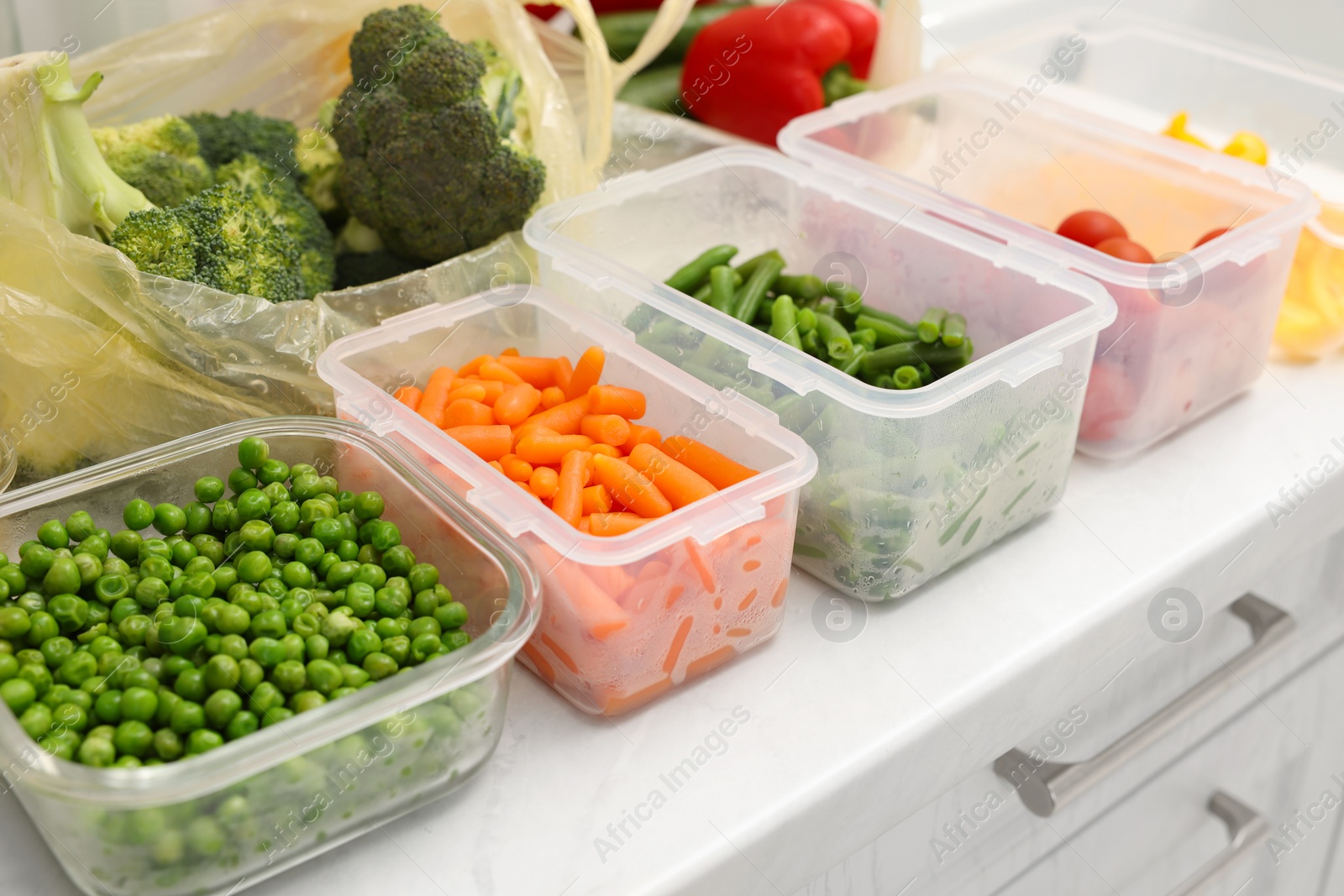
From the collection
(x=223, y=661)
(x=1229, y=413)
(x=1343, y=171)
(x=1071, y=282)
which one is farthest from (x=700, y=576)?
(x=1343, y=171)

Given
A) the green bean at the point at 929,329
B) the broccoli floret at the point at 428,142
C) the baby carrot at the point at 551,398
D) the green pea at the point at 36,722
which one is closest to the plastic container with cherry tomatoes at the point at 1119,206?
the green bean at the point at 929,329

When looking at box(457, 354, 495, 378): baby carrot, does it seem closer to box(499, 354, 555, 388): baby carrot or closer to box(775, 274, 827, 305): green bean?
box(499, 354, 555, 388): baby carrot

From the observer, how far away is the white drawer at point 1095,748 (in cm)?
82

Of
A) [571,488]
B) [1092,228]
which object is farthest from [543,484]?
[1092,228]

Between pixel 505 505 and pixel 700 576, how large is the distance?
0.13 metres

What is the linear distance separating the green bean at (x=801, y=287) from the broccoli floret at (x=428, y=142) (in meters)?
0.24

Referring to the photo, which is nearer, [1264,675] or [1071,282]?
[1071,282]

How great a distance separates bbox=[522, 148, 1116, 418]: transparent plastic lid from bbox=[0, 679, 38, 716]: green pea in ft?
1.59

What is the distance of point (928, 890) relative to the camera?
86 cm

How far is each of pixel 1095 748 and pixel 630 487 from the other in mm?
491

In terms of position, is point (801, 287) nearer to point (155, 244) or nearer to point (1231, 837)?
point (155, 244)

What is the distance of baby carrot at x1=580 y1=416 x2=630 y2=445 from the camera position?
792mm

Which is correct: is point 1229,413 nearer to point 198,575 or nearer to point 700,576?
point 700,576

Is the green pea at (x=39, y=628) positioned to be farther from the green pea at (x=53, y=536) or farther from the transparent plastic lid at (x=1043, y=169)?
the transparent plastic lid at (x=1043, y=169)
